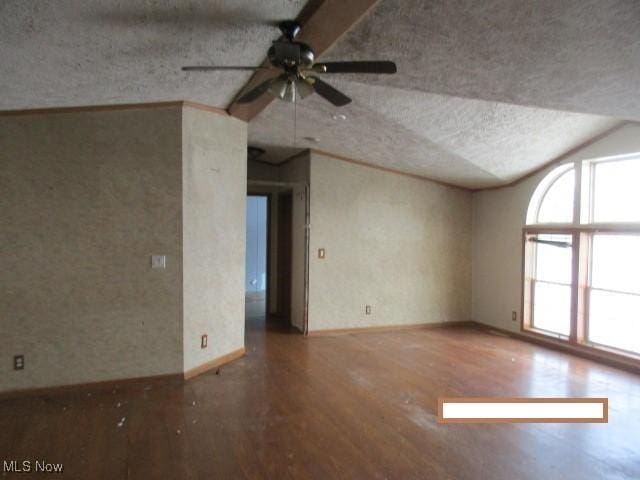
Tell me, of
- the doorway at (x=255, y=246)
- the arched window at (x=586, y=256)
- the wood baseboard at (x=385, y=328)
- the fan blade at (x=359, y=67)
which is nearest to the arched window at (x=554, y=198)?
the arched window at (x=586, y=256)

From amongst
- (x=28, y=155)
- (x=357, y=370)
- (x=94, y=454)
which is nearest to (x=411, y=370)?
(x=357, y=370)

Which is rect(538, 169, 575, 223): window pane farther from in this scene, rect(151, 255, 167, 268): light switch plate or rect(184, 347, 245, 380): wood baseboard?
rect(151, 255, 167, 268): light switch plate

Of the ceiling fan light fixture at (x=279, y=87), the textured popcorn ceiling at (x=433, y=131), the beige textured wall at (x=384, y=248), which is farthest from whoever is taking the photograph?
the beige textured wall at (x=384, y=248)

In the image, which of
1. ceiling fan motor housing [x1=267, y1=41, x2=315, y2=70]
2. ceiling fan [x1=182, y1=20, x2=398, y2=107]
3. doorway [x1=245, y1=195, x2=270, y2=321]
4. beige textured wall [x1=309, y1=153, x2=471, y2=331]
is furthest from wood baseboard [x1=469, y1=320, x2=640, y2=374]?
doorway [x1=245, y1=195, x2=270, y2=321]

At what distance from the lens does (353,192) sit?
580 cm

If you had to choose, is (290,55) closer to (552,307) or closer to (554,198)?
(554,198)

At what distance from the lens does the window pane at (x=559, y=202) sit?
5066mm

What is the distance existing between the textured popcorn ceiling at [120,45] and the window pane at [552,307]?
472 centimetres

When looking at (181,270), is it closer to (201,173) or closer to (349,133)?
(201,173)

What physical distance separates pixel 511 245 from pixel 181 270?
15.2 feet

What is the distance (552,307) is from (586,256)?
88 centimetres

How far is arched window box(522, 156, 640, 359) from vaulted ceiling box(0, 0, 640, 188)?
2.75ft

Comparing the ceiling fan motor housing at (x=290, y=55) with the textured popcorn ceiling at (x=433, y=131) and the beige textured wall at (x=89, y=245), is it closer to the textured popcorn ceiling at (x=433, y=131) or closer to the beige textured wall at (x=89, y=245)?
the textured popcorn ceiling at (x=433, y=131)

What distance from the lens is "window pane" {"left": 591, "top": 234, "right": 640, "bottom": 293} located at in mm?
4378
